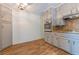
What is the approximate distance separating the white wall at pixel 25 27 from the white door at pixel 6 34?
78mm

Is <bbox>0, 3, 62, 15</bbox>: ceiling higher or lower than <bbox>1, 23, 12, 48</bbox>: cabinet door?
higher

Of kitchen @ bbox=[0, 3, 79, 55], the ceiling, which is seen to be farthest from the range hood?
the ceiling

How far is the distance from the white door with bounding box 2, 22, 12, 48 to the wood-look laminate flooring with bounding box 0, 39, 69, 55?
100 millimetres

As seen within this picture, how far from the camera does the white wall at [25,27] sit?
231cm

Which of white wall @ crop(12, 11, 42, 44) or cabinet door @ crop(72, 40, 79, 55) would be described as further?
white wall @ crop(12, 11, 42, 44)

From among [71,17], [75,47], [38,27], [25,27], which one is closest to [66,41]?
[75,47]

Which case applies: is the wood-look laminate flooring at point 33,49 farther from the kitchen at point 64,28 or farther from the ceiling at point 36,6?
the ceiling at point 36,6

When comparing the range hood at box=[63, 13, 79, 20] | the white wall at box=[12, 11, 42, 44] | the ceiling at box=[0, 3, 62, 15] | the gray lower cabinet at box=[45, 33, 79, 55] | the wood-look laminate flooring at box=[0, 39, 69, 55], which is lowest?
the wood-look laminate flooring at box=[0, 39, 69, 55]

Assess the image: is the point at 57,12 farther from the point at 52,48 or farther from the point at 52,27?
the point at 52,48

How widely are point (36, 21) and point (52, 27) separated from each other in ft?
1.04

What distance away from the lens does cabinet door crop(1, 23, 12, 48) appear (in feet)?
7.52

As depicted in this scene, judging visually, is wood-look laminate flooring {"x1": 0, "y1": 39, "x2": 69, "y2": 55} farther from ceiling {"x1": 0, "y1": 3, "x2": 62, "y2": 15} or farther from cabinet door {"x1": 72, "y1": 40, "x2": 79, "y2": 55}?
ceiling {"x1": 0, "y1": 3, "x2": 62, "y2": 15}

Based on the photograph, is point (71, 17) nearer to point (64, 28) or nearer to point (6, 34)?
point (64, 28)

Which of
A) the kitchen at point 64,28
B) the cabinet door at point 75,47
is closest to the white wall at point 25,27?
the kitchen at point 64,28
